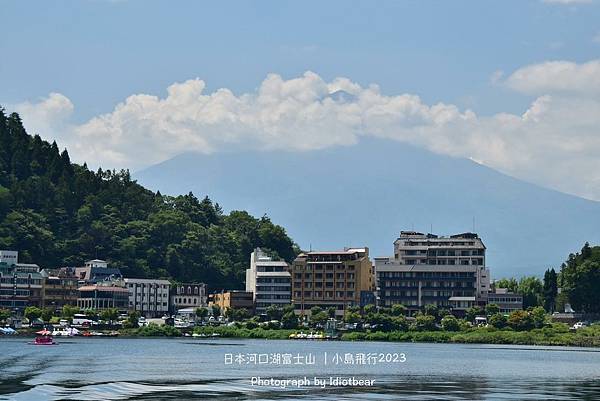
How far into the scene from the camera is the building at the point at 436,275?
188 metres

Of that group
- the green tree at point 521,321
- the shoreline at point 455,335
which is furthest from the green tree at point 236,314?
the green tree at point 521,321

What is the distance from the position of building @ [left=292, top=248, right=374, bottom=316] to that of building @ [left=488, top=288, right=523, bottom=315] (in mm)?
20018

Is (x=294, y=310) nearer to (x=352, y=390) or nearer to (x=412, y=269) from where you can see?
(x=412, y=269)

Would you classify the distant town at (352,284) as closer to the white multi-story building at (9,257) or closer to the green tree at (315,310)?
the white multi-story building at (9,257)

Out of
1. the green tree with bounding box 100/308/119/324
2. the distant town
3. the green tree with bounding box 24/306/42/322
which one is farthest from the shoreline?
the distant town

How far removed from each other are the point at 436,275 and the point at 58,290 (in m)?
60.4

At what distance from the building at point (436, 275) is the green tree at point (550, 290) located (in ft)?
31.9

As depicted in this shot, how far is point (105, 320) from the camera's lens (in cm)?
18200

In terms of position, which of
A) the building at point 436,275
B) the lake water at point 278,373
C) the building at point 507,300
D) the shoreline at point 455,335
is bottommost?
the lake water at point 278,373

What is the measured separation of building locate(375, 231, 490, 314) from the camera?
18775 cm

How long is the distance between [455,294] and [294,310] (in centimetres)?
2505

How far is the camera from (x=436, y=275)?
622 ft

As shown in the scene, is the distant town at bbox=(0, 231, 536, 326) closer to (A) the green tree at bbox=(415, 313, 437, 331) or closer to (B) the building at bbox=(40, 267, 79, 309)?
(B) the building at bbox=(40, 267, 79, 309)

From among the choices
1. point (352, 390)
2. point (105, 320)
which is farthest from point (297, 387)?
point (105, 320)
